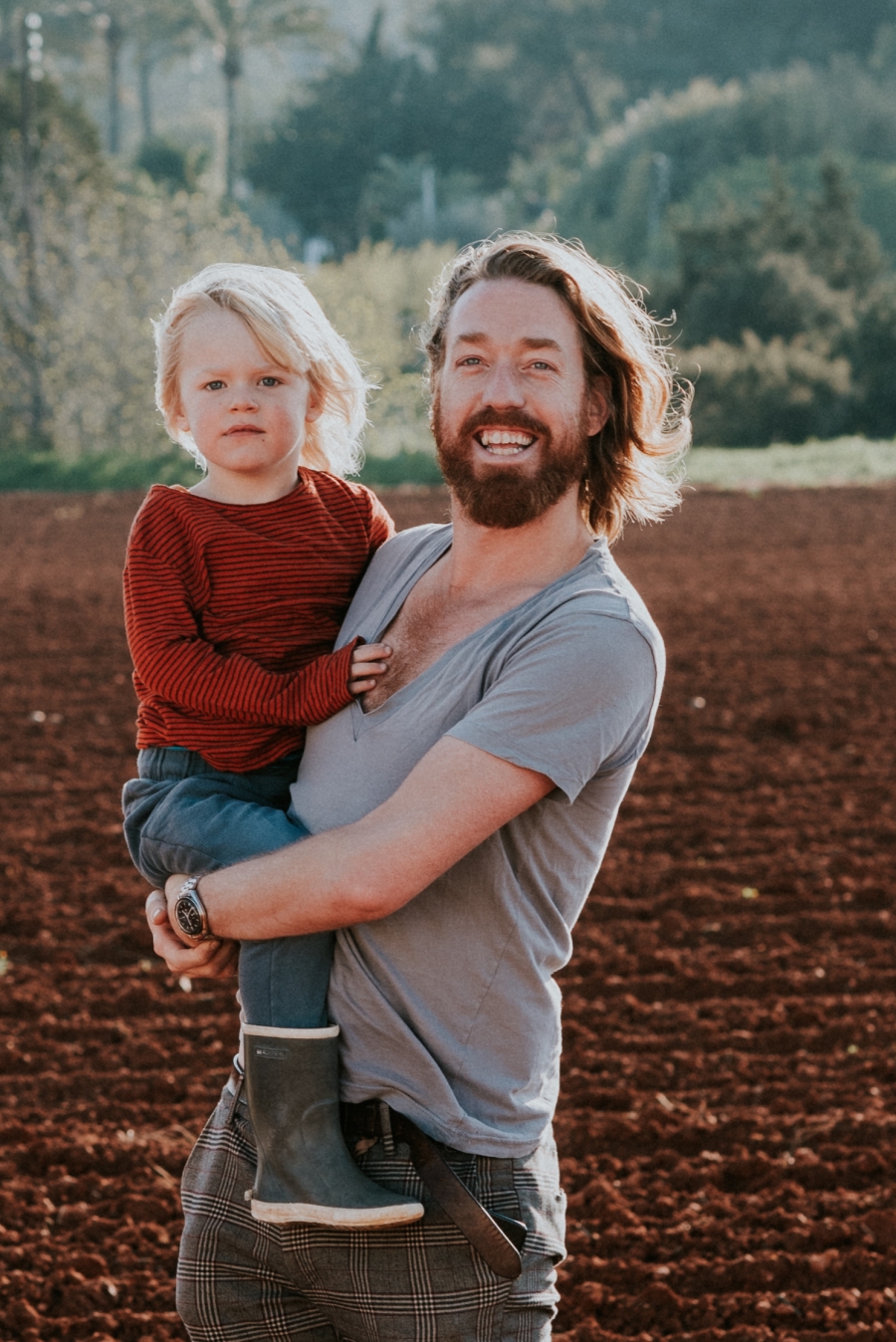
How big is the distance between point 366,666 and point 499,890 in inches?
15.8

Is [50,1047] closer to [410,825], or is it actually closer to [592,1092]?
[592,1092]

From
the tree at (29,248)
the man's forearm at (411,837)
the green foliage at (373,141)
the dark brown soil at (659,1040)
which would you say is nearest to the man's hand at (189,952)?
the man's forearm at (411,837)

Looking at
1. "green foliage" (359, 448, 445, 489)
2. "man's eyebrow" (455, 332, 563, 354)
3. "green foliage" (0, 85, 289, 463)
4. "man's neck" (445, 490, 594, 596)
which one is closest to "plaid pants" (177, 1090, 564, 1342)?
"man's neck" (445, 490, 594, 596)

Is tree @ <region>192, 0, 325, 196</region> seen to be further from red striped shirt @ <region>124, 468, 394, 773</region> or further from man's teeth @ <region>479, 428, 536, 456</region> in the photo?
man's teeth @ <region>479, 428, 536, 456</region>

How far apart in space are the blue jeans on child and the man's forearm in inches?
4.7

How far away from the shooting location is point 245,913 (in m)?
2.08

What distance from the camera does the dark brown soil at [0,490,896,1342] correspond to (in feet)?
12.9

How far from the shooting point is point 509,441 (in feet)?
7.20

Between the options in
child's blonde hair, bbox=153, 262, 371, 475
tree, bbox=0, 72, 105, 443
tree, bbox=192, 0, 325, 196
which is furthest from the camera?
tree, bbox=192, 0, 325, 196

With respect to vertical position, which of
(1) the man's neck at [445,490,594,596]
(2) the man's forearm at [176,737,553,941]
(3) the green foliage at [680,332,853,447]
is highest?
(3) the green foliage at [680,332,853,447]

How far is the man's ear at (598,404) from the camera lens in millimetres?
2338

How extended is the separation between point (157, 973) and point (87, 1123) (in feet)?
3.74

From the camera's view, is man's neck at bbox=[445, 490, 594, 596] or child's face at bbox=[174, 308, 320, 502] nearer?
man's neck at bbox=[445, 490, 594, 596]

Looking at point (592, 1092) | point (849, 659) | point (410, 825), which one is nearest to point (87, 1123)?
point (592, 1092)
